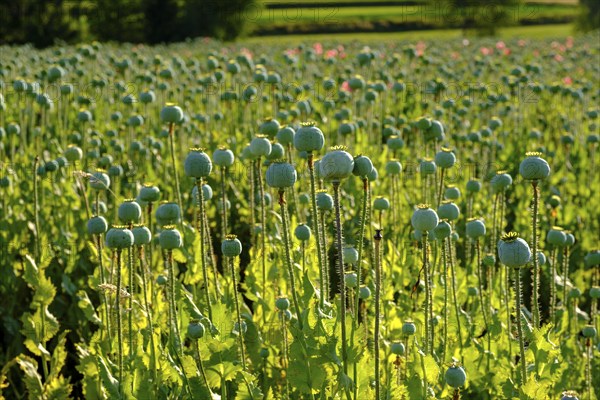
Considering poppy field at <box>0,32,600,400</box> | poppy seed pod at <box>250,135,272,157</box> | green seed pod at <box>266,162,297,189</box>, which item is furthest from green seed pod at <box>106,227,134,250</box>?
poppy seed pod at <box>250,135,272,157</box>

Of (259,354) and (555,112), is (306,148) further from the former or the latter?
(555,112)

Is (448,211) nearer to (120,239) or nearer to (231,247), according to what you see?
(231,247)

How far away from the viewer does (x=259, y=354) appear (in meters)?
3.39

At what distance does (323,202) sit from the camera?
3.10 metres

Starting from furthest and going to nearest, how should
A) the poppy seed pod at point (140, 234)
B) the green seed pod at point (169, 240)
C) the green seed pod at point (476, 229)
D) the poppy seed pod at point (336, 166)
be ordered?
1. the green seed pod at point (476, 229)
2. the poppy seed pod at point (140, 234)
3. the green seed pod at point (169, 240)
4. the poppy seed pod at point (336, 166)

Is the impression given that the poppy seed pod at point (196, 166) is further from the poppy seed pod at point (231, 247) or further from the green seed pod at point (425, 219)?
the green seed pod at point (425, 219)

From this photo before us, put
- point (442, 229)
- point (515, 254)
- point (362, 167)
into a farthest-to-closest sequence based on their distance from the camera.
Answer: point (442, 229) < point (362, 167) < point (515, 254)

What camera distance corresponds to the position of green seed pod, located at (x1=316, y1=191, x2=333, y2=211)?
3.05 meters

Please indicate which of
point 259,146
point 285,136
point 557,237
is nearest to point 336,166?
point 259,146

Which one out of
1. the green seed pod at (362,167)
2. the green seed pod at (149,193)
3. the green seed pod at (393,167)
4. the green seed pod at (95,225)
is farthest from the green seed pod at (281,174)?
the green seed pod at (393,167)

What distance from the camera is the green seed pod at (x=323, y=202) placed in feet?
10.0

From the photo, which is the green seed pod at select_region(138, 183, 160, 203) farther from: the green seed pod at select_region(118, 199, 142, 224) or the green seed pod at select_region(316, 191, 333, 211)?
the green seed pod at select_region(316, 191, 333, 211)

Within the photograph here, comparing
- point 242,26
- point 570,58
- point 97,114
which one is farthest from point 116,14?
point 97,114

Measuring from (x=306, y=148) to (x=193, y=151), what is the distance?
21.3 inches
